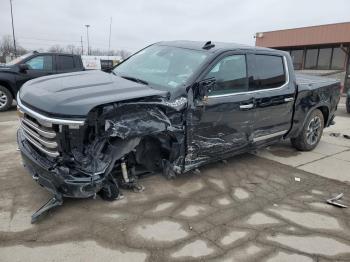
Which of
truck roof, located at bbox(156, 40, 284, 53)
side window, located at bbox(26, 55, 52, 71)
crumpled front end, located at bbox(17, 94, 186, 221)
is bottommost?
crumpled front end, located at bbox(17, 94, 186, 221)

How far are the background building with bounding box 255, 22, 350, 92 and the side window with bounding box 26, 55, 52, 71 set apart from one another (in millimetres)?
21092

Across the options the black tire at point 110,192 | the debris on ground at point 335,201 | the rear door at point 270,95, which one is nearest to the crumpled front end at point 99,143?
the black tire at point 110,192

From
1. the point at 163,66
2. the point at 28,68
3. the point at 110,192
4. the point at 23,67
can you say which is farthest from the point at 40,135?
the point at 28,68

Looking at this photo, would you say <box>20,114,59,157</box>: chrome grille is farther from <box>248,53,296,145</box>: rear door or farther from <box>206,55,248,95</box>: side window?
<box>248,53,296,145</box>: rear door

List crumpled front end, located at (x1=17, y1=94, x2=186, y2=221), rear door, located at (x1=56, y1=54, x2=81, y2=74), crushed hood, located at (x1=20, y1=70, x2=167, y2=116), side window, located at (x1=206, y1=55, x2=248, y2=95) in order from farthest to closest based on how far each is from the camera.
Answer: rear door, located at (x1=56, y1=54, x2=81, y2=74) → side window, located at (x1=206, y1=55, x2=248, y2=95) → crumpled front end, located at (x1=17, y1=94, x2=186, y2=221) → crushed hood, located at (x1=20, y1=70, x2=167, y2=116)

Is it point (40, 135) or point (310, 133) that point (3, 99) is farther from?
point (310, 133)

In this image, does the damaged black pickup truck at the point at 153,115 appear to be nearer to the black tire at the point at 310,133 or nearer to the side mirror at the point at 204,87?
the side mirror at the point at 204,87

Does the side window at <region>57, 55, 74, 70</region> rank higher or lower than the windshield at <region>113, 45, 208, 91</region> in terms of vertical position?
lower

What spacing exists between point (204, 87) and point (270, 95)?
4.81ft

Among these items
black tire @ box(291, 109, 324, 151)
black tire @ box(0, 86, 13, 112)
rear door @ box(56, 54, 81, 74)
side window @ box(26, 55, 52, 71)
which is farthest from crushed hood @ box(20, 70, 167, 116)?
rear door @ box(56, 54, 81, 74)

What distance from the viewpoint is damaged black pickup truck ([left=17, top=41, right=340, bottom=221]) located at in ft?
11.2

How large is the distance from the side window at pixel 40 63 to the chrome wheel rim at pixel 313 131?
26.7ft

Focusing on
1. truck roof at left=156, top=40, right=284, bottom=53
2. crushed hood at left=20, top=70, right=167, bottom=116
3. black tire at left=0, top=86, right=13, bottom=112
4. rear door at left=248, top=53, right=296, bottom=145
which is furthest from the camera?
black tire at left=0, top=86, right=13, bottom=112

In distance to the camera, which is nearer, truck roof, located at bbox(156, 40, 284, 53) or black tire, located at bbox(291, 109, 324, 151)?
truck roof, located at bbox(156, 40, 284, 53)
